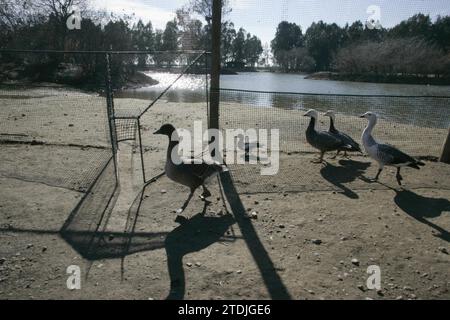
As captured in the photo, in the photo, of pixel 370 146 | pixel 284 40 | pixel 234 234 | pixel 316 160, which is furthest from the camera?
pixel 284 40

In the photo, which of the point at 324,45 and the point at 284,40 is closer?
the point at 324,45

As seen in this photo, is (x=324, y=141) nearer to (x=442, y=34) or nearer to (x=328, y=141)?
(x=328, y=141)

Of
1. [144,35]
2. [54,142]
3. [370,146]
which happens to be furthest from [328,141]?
[144,35]

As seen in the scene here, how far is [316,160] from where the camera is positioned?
28.2ft

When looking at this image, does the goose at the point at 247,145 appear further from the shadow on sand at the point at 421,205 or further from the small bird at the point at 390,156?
the shadow on sand at the point at 421,205

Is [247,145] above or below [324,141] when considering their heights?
below

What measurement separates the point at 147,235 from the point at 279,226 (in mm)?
1966

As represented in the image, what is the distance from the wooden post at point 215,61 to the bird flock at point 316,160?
3.58ft

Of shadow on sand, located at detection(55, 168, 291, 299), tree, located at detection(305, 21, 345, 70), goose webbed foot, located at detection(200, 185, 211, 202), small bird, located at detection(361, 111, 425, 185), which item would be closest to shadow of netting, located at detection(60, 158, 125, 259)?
shadow on sand, located at detection(55, 168, 291, 299)

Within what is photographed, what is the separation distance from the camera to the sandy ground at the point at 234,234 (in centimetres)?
402

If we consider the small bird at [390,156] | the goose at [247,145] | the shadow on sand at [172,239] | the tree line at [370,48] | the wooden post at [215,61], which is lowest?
the shadow on sand at [172,239]

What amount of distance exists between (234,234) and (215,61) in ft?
12.7

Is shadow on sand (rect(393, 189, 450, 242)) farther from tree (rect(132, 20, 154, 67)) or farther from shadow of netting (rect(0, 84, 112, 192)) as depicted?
tree (rect(132, 20, 154, 67))

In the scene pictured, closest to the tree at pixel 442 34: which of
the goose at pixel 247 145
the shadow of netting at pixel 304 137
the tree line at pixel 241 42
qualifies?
the tree line at pixel 241 42
